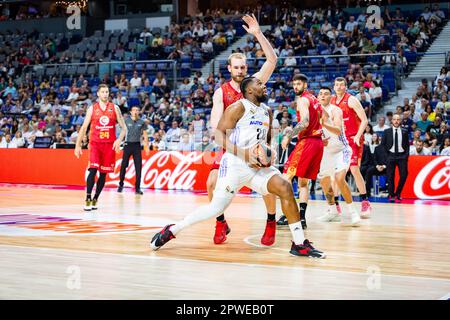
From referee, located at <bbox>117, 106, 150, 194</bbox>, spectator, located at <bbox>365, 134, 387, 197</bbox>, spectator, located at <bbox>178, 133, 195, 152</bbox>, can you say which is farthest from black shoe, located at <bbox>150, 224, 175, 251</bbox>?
spectator, located at <bbox>178, 133, 195, 152</bbox>

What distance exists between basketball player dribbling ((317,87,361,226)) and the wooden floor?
55cm

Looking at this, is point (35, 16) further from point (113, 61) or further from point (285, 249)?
point (285, 249)

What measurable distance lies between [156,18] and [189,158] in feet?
52.4

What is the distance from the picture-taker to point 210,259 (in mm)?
7129

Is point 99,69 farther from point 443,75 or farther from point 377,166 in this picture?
point 377,166

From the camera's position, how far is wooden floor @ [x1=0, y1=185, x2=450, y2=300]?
18.0 ft

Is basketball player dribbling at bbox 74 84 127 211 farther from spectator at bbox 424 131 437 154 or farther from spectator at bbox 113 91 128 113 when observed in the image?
spectator at bbox 113 91 128 113

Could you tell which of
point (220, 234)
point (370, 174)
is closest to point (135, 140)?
point (370, 174)

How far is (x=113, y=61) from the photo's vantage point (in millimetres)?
27922

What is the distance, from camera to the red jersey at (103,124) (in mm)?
12781

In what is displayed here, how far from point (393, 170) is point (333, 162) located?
5.38 meters

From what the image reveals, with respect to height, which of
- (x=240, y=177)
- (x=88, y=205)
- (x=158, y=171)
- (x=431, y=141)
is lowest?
(x=158, y=171)

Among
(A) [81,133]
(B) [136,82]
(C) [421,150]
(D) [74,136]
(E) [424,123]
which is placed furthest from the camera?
(B) [136,82]

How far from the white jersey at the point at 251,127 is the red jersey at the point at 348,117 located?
173 inches
